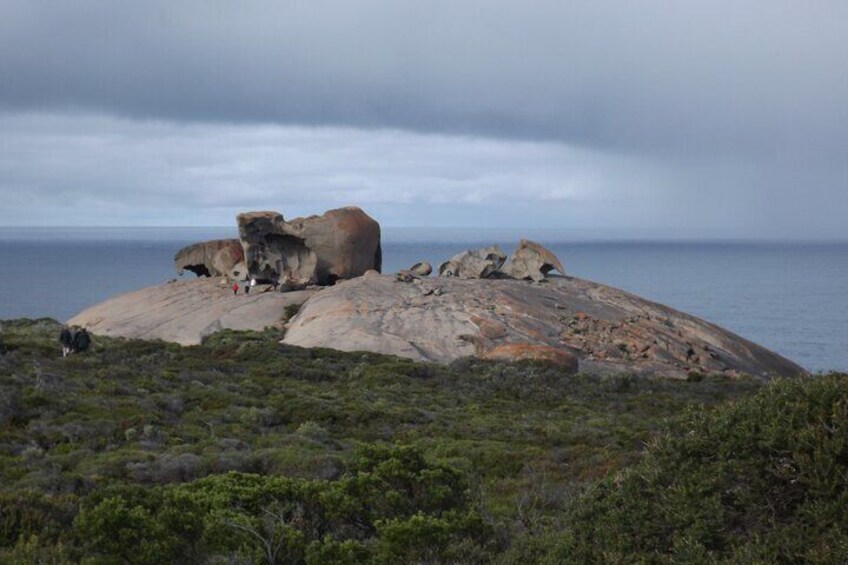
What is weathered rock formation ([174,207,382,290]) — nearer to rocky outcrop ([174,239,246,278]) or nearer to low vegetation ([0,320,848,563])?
rocky outcrop ([174,239,246,278])

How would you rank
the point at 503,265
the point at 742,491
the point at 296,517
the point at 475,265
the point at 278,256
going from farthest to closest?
Answer: the point at 503,265 → the point at 475,265 → the point at 278,256 → the point at 296,517 → the point at 742,491

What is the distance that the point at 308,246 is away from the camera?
50.2m

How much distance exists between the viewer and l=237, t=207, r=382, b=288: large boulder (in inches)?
1951

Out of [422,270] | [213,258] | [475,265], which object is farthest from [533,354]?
[213,258]

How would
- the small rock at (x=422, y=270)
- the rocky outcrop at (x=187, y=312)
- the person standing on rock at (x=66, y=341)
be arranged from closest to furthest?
the person standing on rock at (x=66, y=341), the rocky outcrop at (x=187, y=312), the small rock at (x=422, y=270)

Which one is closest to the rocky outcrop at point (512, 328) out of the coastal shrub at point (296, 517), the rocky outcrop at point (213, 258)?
the rocky outcrop at point (213, 258)

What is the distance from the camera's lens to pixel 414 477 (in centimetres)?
1177

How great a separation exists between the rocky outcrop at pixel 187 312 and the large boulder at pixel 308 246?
1395mm

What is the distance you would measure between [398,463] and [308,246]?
38959mm

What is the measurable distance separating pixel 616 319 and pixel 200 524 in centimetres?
3670

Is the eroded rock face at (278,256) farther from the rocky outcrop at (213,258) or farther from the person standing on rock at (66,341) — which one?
the person standing on rock at (66,341)

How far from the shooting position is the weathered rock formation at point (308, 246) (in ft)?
163

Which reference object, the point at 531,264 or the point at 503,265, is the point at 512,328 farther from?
the point at 503,265

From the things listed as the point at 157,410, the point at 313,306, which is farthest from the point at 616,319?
the point at 157,410
